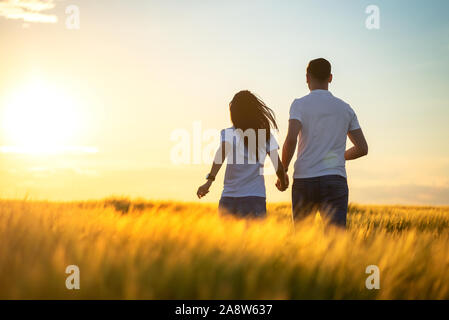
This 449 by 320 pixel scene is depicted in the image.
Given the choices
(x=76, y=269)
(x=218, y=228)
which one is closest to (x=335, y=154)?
(x=218, y=228)

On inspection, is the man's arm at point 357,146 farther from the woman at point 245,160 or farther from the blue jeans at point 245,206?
the blue jeans at point 245,206

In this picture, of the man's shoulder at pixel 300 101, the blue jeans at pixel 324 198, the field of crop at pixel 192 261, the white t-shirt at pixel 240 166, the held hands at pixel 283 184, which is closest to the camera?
the field of crop at pixel 192 261

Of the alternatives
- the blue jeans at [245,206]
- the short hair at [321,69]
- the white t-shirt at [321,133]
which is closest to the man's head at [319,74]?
the short hair at [321,69]

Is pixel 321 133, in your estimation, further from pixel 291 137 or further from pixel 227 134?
pixel 227 134

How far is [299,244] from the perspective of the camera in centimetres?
390

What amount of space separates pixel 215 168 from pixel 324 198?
126 cm

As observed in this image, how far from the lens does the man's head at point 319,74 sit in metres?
5.11

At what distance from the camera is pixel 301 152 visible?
5027 millimetres

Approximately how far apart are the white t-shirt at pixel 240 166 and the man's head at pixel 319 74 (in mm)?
875

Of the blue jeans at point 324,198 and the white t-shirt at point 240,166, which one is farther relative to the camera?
the white t-shirt at point 240,166

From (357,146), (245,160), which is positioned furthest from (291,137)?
(357,146)
